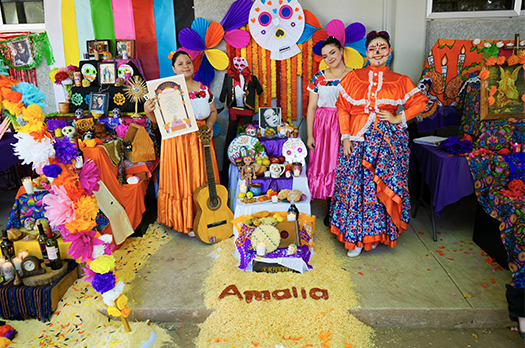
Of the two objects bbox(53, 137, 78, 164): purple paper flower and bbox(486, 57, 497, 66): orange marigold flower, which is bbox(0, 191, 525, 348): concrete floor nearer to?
bbox(53, 137, 78, 164): purple paper flower

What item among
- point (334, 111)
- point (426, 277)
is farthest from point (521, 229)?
point (334, 111)

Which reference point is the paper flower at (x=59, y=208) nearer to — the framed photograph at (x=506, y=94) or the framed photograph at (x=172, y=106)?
the framed photograph at (x=172, y=106)

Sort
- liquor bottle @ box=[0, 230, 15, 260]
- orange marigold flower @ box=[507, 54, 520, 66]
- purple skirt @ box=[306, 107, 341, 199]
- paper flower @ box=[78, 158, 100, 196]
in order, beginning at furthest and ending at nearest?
purple skirt @ box=[306, 107, 341, 199], orange marigold flower @ box=[507, 54, 520, 66], liquor bottle @ box=[0, 230, 15, 260], paper flower @ box=[78, 158, 100, 196]

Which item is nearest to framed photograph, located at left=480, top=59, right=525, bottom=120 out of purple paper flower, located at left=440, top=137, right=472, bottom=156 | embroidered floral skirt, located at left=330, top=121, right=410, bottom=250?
purple paper flower, located at left=440, top=137, right=472, bottom=156

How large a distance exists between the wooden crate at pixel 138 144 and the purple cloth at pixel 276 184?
123 centimetres

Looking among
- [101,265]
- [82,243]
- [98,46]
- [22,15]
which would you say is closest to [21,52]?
[22,15]

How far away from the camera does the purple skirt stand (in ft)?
12.0

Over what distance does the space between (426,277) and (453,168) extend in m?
1.06

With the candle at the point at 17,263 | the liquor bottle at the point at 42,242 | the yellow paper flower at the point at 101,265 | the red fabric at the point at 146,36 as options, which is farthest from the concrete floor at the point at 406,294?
the red fabric at the point at 146,36

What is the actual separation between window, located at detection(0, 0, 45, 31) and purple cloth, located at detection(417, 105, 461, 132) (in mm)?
5011

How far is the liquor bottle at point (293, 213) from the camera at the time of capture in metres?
2.97

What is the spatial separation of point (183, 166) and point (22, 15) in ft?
10.8

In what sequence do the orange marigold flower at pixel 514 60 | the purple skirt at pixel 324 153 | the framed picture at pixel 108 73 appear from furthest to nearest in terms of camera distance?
the framed picture at pixel 108 73
the purple skirt at pixel 324 153
the orange marigold flower at pixel 514 60

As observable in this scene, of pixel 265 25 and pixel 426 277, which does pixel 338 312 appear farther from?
pixel 265 25
